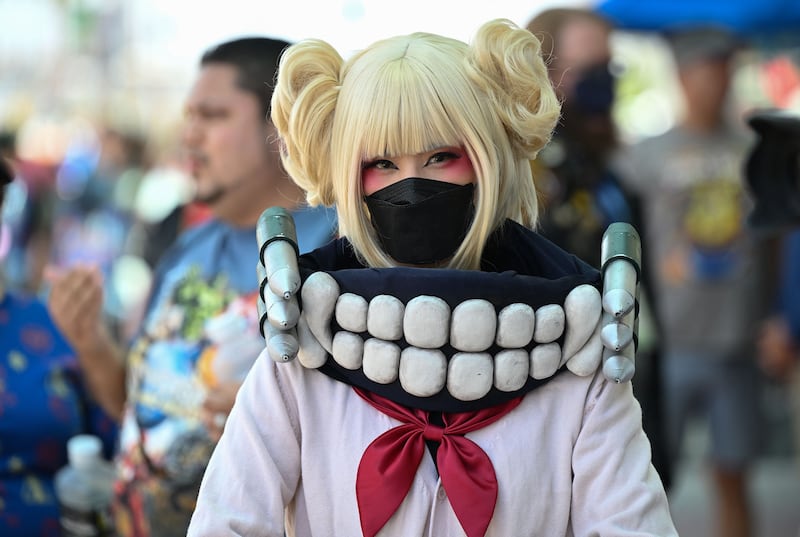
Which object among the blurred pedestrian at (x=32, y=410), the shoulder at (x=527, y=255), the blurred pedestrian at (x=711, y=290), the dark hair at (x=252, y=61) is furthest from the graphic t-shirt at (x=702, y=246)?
the shoulder at (x=527, y=255)

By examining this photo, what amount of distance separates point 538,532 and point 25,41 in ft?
72.9

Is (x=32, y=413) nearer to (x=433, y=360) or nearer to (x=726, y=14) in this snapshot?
(x=433, y=360)

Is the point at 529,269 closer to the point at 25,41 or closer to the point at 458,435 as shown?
the point at 458,435

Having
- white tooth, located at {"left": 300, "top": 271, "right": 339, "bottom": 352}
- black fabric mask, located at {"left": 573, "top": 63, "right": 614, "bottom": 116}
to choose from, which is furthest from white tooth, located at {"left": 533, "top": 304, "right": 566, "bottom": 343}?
black fabric mask, located at {"left": 573, "top": 63, "right": 614, "bottom": 116}

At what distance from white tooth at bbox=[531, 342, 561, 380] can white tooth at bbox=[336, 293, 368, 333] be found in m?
0.28

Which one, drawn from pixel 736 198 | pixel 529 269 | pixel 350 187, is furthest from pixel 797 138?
pixel 736 198

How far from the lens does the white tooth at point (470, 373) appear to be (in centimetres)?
198

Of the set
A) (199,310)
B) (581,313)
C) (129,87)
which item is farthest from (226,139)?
(129,87)

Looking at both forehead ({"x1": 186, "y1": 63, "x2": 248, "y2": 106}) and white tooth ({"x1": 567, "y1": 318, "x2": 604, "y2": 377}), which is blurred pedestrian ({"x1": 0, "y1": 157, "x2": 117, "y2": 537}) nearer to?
forehead ({"x1": 186, "y1": 63, "x2": 248, "y2": 106})

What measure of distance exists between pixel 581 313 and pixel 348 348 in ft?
1.26

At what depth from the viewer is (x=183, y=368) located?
3.21 metres

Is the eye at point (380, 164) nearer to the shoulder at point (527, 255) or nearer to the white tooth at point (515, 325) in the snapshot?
the shoulder at point (527, 255)

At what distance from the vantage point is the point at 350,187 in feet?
7.06

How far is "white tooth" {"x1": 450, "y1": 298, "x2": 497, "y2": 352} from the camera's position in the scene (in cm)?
196
